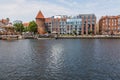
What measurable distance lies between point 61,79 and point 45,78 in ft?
8.39

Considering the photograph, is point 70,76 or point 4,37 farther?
point 4,37

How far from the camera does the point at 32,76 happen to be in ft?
115

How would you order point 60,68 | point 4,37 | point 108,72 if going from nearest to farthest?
point 108,72, point 60,68, point 4,37

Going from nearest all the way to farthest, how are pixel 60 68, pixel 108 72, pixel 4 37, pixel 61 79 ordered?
1. pixel 61 79
2. pixel 108 72
3. pixel 60 68
4. pixel 4 37

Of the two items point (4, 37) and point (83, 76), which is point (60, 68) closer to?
point (83, 76)

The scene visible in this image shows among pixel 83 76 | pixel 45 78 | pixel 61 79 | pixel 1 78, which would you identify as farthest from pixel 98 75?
pixel 1 78

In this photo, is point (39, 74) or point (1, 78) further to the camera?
point (39, 74)

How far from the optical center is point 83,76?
34.9 metres

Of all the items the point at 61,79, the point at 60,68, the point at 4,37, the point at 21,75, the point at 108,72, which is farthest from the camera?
the point at 4,37

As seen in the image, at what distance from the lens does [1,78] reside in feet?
109

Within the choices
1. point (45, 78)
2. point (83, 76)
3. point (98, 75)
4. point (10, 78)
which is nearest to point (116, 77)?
point (98, 75)

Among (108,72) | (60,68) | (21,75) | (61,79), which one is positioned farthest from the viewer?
(60,68)

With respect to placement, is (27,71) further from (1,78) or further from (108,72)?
(108,72)

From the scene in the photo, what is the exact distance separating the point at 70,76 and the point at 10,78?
30.8ft
